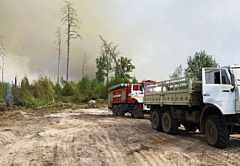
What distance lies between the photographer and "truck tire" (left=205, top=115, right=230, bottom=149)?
9.83 metres

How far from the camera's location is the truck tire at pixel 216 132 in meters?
9.83

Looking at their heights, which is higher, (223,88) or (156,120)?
(223,88)

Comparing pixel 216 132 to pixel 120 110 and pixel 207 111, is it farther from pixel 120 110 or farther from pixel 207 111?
pixel 120 110

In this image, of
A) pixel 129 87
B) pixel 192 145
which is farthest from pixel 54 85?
pixel 192 145

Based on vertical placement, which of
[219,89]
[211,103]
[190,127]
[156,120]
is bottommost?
[190,127]

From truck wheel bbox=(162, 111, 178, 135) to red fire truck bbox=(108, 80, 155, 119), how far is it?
7709mm

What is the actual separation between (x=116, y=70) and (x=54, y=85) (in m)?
13.5

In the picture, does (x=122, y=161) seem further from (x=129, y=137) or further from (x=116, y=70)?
(x=116, y=70)

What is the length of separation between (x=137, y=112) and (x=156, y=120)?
7793 millimetres

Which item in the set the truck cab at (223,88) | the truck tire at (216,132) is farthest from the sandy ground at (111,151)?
the truck cab at (223,88)

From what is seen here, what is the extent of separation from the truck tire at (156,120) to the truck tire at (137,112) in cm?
667

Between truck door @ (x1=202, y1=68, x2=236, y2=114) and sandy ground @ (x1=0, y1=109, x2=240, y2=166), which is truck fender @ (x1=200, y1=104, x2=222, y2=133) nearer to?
truck door @ (x1=202, y1=68, x2=236, y2=114)

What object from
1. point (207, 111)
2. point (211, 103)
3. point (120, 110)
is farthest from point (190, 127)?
point (120, 110)

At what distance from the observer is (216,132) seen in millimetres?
9961
